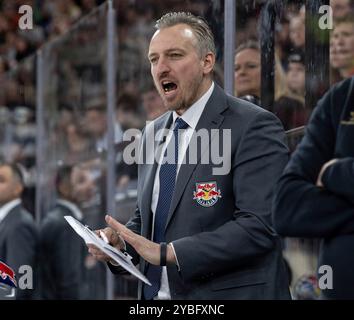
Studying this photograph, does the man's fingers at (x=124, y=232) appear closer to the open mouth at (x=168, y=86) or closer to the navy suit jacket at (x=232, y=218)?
the navy suit jacket at (x=232, y=218)

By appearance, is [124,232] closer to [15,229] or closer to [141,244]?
[141,244]

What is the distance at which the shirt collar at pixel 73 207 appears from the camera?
473cm

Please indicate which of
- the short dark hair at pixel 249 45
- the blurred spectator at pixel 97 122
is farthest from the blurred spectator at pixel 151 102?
the short dark hair at pixel 249 45

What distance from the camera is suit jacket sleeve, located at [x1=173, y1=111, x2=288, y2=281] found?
10.0 feet

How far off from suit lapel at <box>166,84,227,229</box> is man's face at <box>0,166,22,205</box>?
1.89 meters

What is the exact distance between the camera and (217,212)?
3129mm

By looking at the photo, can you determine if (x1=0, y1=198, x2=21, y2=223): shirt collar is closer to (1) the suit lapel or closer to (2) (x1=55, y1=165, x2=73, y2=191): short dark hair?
(2) (x1=55, y1=165, x2=73, y2=191): short dark hair

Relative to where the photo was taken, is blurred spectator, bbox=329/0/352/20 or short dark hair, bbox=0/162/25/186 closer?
blurred spectator, bbox=329/0/352/20

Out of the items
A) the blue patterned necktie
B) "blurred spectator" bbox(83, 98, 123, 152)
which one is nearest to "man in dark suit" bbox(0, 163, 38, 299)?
"blurred spectator" bbox(83, 98, 123, 152)

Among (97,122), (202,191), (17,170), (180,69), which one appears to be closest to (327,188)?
Result: (202,191)

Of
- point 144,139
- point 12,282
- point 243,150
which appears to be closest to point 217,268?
point 243,150

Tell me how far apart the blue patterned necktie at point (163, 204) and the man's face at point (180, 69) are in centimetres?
8
